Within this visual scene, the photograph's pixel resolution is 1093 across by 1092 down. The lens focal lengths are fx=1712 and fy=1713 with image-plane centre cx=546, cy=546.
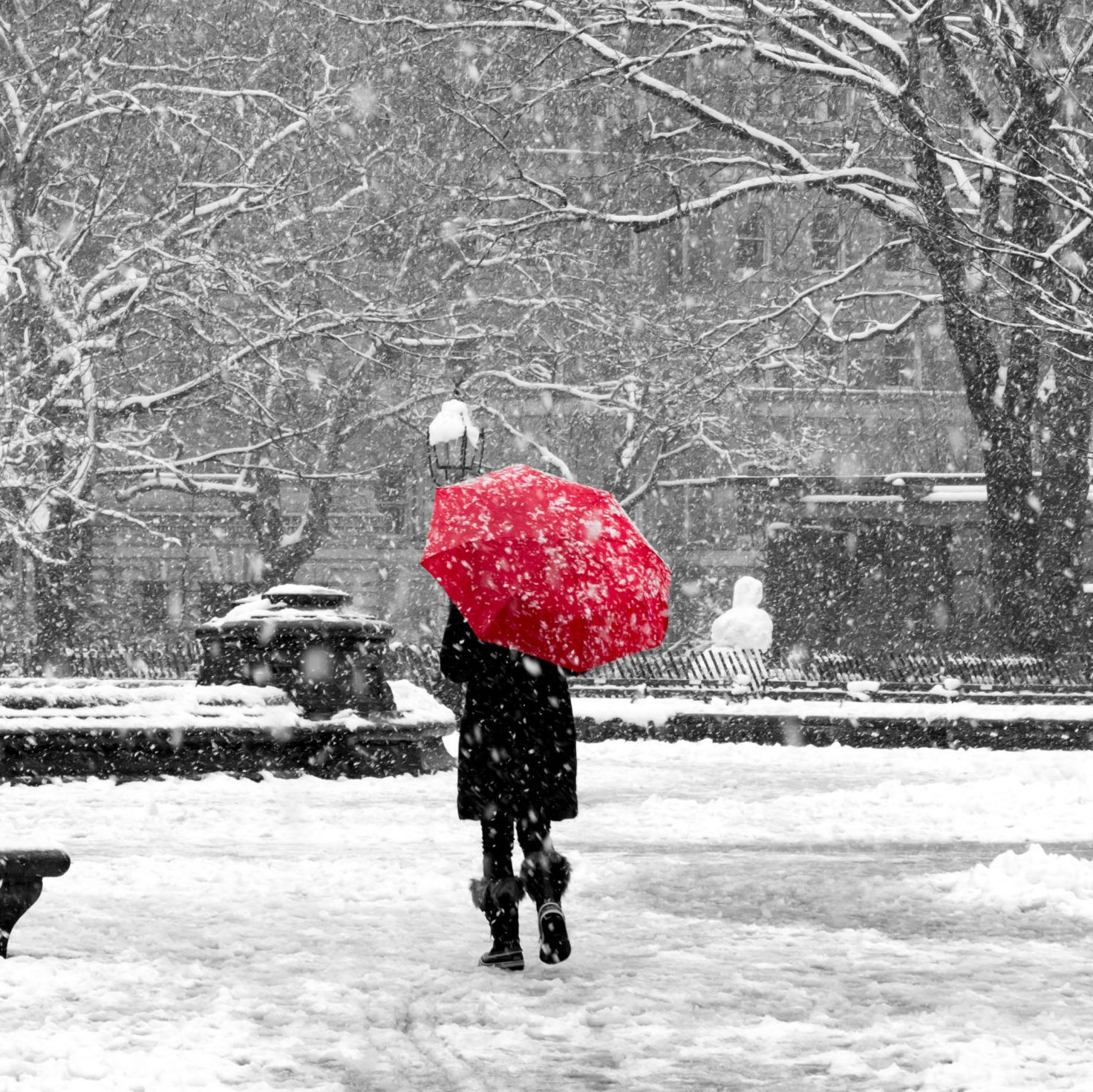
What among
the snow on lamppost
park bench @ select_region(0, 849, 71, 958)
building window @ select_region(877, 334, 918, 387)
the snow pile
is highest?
building window @ select_region(877, 334, 918, 387)

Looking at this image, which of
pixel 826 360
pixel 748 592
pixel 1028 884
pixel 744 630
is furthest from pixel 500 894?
pixel 826 360

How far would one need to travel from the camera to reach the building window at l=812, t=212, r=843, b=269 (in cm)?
4181

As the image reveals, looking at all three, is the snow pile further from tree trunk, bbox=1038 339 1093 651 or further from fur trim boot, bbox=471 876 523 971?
tree trunk, bbox=1038 339 1093 651

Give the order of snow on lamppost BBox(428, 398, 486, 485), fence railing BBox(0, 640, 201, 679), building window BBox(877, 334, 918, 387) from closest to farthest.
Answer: snow on lamppost BBox(428, 398, 486, 485) → fence railing BBox(0, 640, 201, 679) → building window BBox(877, 334, 918, 387)

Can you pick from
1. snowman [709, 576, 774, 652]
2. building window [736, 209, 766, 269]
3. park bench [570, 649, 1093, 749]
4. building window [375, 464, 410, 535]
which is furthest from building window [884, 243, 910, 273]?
park bench [570, 649, 1093, 749]

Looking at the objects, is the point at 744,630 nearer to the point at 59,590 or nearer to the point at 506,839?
the point at 59,590

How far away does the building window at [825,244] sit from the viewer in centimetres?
4181

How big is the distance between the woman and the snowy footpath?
0.76 feet

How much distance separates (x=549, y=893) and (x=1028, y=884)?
3.08 meters

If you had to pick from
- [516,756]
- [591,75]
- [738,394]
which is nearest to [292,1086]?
[516,756]

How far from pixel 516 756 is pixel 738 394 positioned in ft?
91.8

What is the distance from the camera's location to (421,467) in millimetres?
38875

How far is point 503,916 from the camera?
21.0ft

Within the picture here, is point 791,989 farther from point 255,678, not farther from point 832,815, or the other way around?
point 255,678
